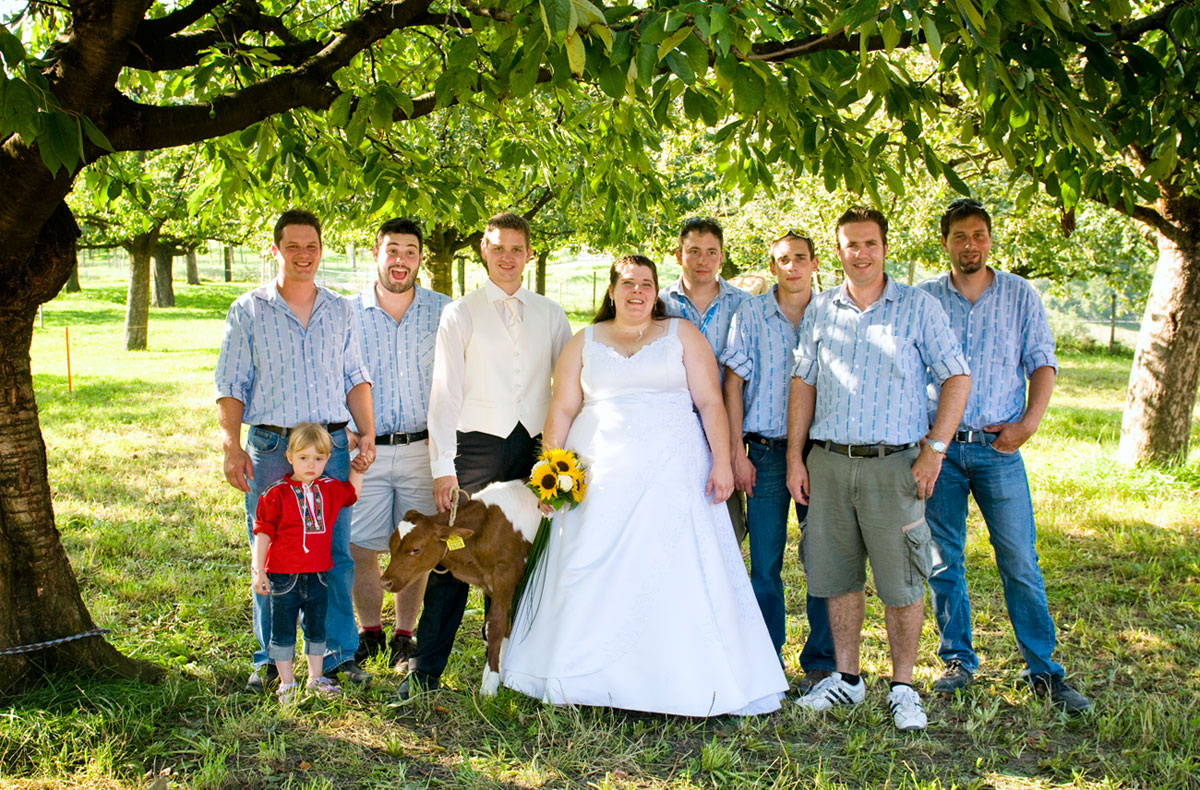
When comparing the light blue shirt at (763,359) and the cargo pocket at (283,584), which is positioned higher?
the light blue shirt at (763,359)

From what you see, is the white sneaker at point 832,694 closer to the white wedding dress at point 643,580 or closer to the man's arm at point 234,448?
the white wedding dress at point 643,580

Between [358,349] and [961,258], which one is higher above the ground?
[961,258]

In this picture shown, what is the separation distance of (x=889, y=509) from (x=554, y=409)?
1789 mm

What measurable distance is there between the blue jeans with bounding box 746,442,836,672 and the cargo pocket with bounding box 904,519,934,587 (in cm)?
64

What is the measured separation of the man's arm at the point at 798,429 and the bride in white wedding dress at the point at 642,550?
33 centimetres

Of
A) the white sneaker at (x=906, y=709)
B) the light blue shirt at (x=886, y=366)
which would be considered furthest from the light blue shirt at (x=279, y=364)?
the white sneaker at (x=906, y=709)

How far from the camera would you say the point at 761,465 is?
5.14m

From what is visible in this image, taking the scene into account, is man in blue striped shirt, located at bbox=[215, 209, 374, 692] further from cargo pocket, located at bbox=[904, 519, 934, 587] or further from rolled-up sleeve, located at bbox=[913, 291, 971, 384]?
rolled-up sleeve, located at bbox=[913, 291, 971, 384]

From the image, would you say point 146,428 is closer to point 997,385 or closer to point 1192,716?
point 997,385

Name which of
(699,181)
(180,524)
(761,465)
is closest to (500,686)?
(761,465)

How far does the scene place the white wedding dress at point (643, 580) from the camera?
4629mm

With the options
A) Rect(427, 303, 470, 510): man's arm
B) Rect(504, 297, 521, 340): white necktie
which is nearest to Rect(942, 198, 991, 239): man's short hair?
Rect(504, 297, 521, 340): white necktie

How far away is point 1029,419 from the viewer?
183 inches

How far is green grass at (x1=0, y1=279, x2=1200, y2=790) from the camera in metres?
4.02
